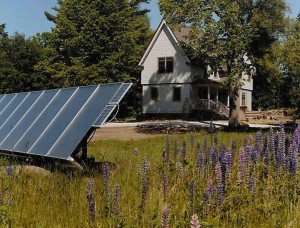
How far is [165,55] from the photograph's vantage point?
45562 millimetres

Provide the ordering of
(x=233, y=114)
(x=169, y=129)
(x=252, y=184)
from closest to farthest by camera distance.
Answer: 1. (x=252, y=184)
2. (x=169, y=129)
3. (x=233, y=114)

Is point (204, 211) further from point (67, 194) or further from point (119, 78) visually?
point (119, 78)

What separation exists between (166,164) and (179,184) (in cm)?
96

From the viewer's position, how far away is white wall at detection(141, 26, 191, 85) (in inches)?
1772

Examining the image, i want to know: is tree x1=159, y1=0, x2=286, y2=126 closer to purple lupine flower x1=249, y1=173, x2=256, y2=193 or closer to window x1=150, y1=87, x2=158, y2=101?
window x1=150, y1=87, x2=158, y2=101

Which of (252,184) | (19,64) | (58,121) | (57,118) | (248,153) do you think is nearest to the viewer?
(252,184)

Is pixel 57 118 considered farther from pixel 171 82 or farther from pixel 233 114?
pixel 171 82

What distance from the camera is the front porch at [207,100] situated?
45125 millimetres

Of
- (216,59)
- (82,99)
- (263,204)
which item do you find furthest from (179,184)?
(216,59)

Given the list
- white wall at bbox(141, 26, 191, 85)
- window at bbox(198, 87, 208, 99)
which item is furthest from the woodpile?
window at bbox(198, 87, 208, 99)

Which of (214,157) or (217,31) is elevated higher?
(217,31)

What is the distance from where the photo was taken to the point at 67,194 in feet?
18.2

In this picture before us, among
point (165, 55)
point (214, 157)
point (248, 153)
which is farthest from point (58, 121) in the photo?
point (165, 55)

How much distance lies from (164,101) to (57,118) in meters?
37.7
